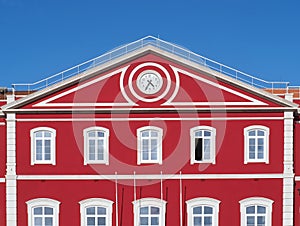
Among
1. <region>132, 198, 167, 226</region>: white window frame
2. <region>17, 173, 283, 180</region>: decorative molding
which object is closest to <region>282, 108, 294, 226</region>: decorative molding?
<region>17, 173, 283, 180</region>: decorative molding

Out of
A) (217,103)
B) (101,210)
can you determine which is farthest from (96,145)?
(217,103)

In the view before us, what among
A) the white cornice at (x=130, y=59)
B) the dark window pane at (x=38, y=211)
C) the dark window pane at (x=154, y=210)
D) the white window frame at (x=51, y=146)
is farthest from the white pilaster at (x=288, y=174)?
the dark window pane at (x=38, y=211)

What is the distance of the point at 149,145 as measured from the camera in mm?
22312

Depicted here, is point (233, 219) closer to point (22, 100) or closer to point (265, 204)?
point (265, 204)

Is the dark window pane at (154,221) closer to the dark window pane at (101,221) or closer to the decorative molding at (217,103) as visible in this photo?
the dark window pane at (101,221)

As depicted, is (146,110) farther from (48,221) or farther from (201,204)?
(48,221)

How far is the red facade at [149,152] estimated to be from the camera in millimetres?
22234

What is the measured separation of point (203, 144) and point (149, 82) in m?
4.13

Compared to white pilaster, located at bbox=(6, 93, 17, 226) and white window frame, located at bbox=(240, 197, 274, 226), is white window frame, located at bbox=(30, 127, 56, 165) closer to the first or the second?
white pilaster, located at bbox=(6, 93, 17, 226)

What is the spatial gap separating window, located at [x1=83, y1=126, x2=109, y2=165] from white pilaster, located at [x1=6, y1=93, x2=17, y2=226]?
3570 mm

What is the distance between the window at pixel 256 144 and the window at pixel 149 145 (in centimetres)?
435

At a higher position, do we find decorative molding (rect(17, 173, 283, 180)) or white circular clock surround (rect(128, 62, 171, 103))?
white circular clock surround (rect(128, 62, 171, 103))

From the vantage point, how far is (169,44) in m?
22.3

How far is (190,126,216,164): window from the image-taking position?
22.3 metres
